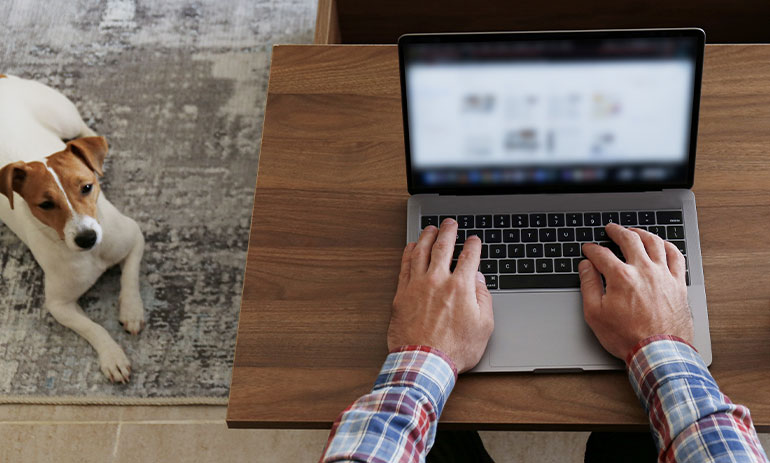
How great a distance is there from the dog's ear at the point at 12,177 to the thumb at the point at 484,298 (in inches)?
37.6

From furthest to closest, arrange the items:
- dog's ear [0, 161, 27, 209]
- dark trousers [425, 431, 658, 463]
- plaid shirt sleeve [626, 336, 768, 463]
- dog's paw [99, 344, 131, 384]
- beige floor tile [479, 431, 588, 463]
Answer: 1. dog's paw [99, 344, 131, 384]
2. beige floor tile [479, 431, 588, 463]
3. dog's ear [0, 161, 27, 209]
4. dark trousers [425, 431, 658, 463]
5. plaid shirt sleeve [626, 336, 768, 463]

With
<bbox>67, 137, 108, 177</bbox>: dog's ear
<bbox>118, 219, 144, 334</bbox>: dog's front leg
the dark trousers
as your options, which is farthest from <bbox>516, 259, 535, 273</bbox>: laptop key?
<bbox>118, 219, 144, 334</bbox>: dog's front leg

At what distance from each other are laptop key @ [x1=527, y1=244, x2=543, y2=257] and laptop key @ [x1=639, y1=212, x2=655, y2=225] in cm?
14

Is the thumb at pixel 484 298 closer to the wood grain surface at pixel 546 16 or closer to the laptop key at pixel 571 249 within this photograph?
the laptop key at pixel 571 249

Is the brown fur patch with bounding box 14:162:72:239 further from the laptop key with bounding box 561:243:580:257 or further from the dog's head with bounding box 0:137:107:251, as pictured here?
the laptop key with bounding box 561:243:580:257

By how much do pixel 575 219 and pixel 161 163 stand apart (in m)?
1.24

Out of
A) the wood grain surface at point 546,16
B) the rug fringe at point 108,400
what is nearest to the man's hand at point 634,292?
the wood grain surface at point 546,16

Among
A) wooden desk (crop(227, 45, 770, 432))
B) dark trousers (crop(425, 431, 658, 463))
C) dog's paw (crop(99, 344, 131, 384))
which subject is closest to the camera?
wooden desk (crop(227, 45, 770, 432))

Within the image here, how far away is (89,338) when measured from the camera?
5.17 ft

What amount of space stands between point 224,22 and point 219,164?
1.53 ft

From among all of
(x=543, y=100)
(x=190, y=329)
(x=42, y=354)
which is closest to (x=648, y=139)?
(x=543, y=100)

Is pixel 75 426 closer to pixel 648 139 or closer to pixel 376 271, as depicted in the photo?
pixel 376 271

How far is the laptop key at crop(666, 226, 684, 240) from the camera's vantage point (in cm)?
88

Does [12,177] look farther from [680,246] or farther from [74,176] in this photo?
[680,246]
